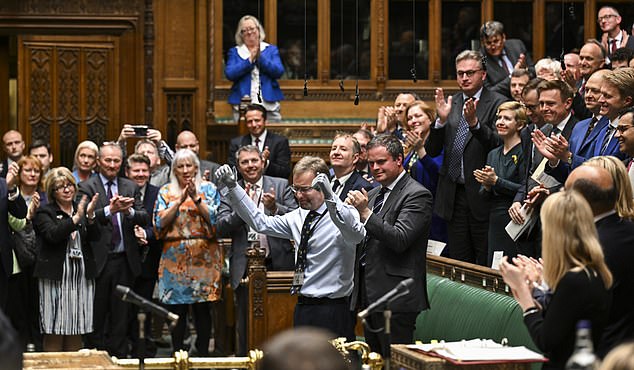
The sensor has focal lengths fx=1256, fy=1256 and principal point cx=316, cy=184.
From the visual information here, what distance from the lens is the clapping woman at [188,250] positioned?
33.0 feet

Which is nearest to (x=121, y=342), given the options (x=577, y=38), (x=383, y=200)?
(x=383, y=200)

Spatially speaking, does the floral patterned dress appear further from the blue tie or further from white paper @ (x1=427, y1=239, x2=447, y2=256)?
the blue tie

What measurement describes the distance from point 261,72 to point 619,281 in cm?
837

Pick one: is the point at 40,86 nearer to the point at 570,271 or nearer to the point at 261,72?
the point at 261,72

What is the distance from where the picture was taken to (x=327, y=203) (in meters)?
7.32

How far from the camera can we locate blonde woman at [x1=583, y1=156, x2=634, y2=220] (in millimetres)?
5531

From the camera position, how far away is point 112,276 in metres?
10.5

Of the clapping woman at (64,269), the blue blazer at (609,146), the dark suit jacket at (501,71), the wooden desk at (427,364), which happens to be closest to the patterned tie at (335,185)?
the blue blazer at (609,146)

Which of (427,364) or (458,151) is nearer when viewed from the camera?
(427,364)

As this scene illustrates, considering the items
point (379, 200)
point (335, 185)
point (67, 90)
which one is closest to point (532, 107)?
point (335, 185)

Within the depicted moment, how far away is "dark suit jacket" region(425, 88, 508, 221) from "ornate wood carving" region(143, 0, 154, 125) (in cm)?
605

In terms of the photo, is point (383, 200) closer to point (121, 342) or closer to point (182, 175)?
point (182, 175)

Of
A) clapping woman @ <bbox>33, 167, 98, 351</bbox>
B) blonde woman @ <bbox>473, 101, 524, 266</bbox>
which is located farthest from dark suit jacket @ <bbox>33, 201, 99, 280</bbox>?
blonde woman @ <bbox>473, 101, 524, 266</bbox>

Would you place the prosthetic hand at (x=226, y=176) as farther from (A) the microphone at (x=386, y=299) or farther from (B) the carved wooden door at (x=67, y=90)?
(B) the carved wooden door at (x=67, y=90)
